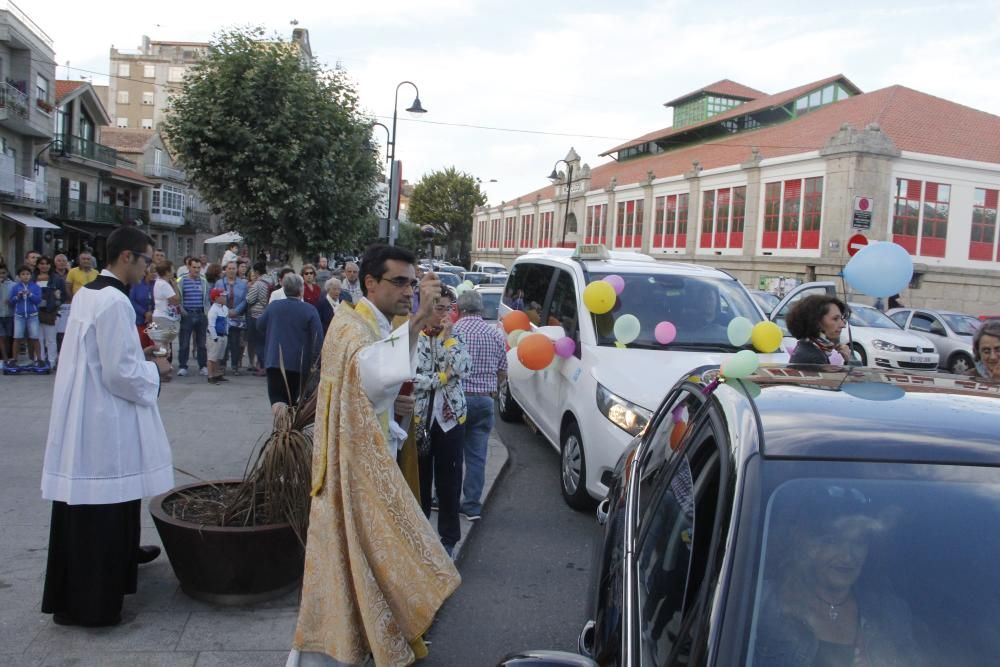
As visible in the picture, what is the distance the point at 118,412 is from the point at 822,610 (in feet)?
10.5

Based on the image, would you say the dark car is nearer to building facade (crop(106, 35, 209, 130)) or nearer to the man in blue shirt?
the man in blue shirt

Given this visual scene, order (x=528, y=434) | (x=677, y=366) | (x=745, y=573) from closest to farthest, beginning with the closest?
(x=745, y=573)
(x=677, y=366)
(x=528, y=434)

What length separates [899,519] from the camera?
1988mm

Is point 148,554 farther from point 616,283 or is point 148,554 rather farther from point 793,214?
point 793,214

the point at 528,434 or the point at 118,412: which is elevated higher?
the point at 118,412

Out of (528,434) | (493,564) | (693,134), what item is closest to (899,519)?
(493,564)

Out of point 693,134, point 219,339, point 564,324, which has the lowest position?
point 219,339

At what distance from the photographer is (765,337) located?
644 centimetres

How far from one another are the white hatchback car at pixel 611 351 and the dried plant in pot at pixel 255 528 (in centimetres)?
235

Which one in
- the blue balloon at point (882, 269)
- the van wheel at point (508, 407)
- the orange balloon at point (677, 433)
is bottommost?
the van wheel at point (508, 407)

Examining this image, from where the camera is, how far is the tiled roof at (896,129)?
36.9m

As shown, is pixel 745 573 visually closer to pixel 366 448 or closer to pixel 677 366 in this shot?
pixel 366 448

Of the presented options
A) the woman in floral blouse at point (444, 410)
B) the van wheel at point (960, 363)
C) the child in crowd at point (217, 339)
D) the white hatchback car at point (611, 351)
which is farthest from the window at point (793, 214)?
the woman in floral blouse at point (444, 410)

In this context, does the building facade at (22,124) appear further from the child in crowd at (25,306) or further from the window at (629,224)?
the window at (629,224)
